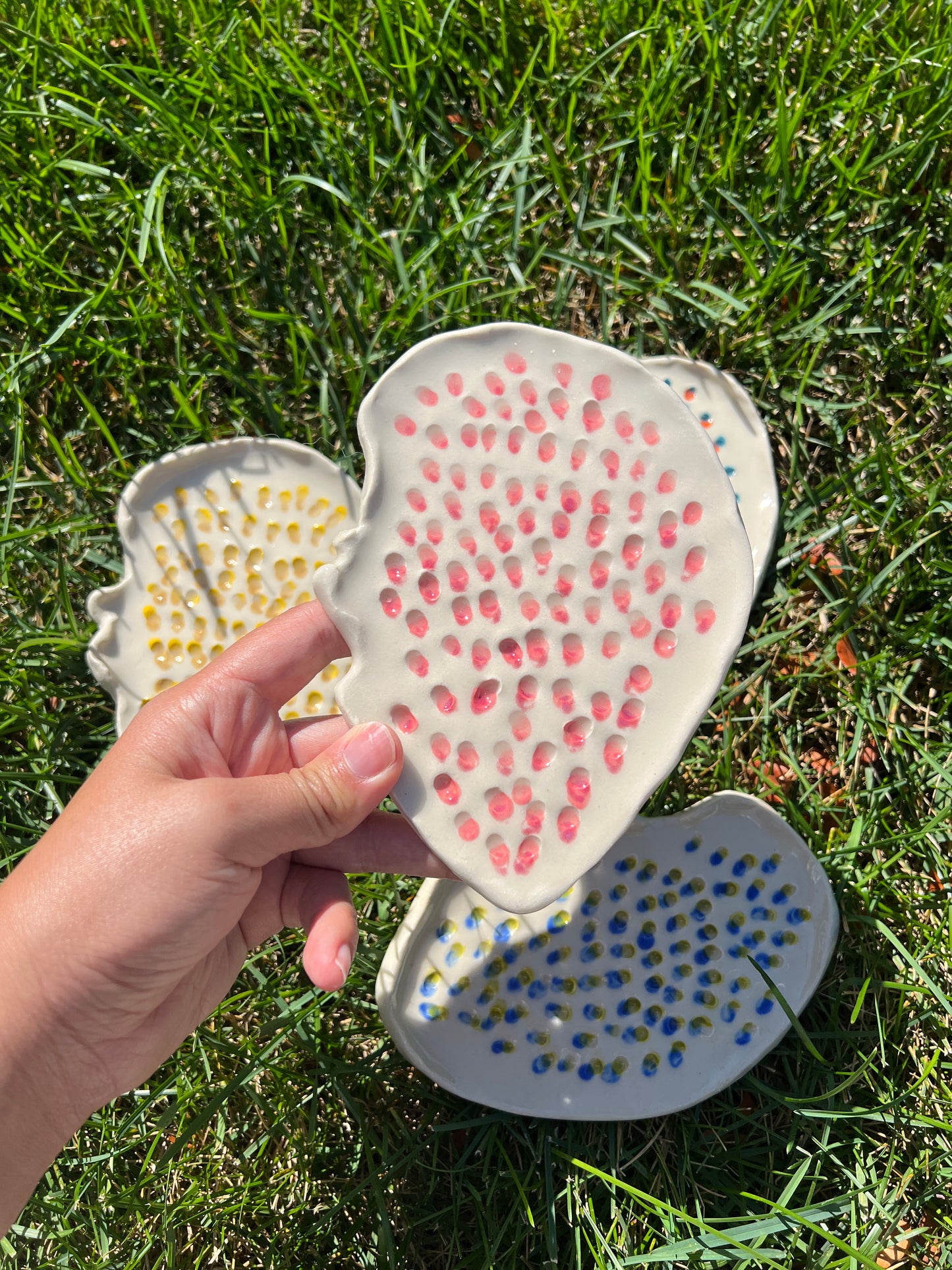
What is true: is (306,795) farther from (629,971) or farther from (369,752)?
(629,971)

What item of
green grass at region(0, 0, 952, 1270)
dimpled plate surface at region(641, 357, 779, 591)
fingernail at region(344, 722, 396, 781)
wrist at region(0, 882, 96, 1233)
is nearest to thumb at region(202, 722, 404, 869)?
fingernail at region(344, 722, 396, 781)

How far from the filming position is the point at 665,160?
1458 mm

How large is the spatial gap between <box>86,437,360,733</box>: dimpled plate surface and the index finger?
0.24 metres

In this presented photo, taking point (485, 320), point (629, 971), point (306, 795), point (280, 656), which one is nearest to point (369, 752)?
point (306, 795)

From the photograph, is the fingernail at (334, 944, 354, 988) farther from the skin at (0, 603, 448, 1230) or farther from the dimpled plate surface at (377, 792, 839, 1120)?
the dimpled plate surface at (377, 792, 839, 1120)

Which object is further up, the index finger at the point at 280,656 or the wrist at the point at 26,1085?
the index finger at the point at 280,656

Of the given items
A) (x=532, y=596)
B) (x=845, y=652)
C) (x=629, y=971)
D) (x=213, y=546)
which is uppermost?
(x=532, y=596)

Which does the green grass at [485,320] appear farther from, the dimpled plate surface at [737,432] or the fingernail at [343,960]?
the fingernail at [343,960]

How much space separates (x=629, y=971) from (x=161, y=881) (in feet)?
1.92

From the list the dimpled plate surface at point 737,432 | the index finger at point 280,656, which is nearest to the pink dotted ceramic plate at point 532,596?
the index finger at point 280,656

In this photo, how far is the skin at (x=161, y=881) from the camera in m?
0.97

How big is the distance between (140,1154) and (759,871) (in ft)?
2.87

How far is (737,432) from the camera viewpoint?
1405mm

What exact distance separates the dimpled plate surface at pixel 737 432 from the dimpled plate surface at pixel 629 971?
385 mm
